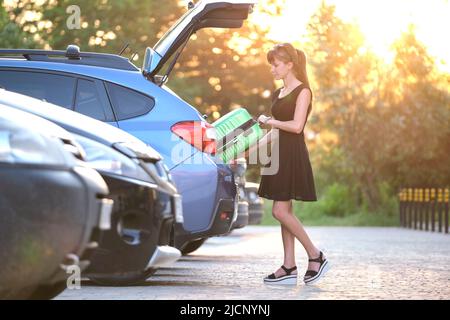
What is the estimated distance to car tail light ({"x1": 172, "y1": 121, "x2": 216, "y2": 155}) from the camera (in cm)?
1009

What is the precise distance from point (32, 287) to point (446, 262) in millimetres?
8875

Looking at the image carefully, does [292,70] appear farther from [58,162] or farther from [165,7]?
[165,7]

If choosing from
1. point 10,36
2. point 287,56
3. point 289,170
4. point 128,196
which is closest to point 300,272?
point 289,170

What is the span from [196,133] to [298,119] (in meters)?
1.00

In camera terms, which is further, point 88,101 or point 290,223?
point 290,223

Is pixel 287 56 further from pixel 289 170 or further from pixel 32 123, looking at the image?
pixel 32 123

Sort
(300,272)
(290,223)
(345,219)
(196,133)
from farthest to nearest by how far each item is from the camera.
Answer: (345,219) → (300,272) → (290,223) → (196,133)

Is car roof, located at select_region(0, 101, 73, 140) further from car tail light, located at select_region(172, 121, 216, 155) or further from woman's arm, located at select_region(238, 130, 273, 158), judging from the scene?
woman's arm, located at select_region(238, 130, 273, 158)

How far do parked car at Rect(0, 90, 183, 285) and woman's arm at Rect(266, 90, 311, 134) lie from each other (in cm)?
319

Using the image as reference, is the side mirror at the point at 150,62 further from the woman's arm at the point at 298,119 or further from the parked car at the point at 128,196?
the parked car at the point at 128,196

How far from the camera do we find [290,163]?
10625mm

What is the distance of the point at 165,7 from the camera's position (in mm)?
44438

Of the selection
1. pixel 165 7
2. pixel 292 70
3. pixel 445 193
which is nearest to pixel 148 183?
pixel 292 70

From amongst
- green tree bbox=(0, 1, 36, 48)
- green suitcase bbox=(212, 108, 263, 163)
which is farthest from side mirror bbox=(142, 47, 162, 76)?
green tree bbox=(0, 1, 36, 48)
